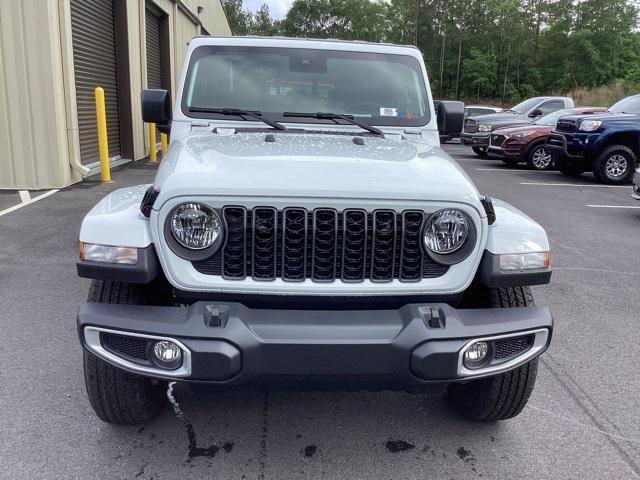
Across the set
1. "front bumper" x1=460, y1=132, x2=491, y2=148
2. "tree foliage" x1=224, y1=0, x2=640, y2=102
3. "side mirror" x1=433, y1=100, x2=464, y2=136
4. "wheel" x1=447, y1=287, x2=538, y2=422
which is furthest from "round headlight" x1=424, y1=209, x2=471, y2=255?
"tree foliage" x1=224, y1=0, x2=640, y2=102

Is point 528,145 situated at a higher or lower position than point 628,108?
lower

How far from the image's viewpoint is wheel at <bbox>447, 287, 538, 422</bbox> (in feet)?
8.84

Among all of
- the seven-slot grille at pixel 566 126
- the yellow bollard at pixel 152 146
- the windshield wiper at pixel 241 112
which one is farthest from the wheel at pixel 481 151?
the windshield wiper at pixel 241 112

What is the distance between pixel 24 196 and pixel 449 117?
6732 mm

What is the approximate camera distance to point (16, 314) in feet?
14.3

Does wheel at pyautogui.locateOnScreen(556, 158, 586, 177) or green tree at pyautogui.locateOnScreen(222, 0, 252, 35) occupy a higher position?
green tree at pyautogui.locateOnScreen(222, 0, 252, 35)

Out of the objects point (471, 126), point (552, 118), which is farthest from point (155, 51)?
point (552, 118)

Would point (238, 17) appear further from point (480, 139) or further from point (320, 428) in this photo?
point (320, 428)

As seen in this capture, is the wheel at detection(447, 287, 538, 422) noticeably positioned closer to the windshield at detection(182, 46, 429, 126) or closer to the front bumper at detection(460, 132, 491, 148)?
the windshield at detection(182, 46, 429, 126)

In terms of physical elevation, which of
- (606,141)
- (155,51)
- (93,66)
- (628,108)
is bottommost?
(606,141)

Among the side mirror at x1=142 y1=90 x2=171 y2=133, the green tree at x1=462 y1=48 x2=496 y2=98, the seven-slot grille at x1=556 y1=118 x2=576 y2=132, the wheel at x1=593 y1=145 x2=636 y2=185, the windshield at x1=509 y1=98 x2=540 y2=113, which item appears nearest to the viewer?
the side mirror at x1=142 y1=90 x2=171 y2=133

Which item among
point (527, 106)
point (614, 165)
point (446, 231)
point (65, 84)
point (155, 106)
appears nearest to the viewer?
point (446, 231)

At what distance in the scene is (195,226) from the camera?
2396mm

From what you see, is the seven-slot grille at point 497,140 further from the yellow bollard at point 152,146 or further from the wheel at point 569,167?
the yellow bollard at point 152,146
